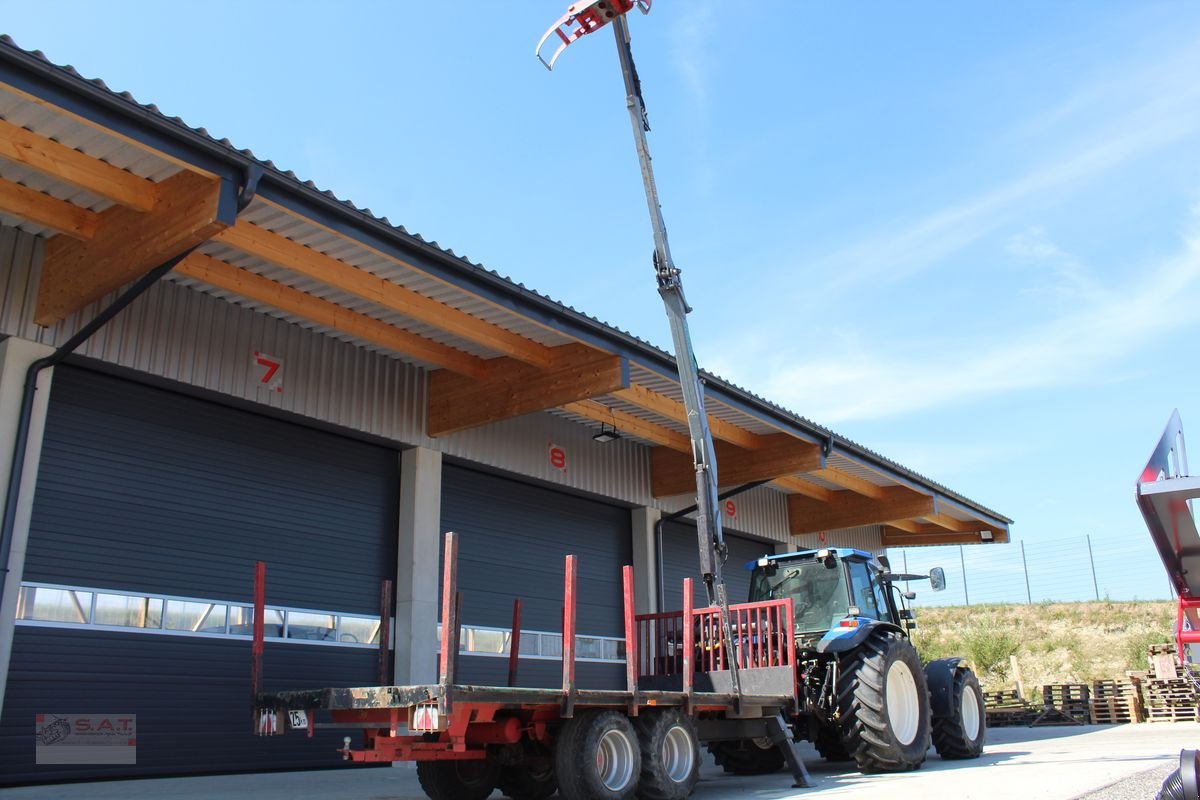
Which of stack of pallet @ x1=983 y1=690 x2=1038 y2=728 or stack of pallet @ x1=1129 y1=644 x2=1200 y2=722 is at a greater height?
stack of pallet @ x1=1129 y1=644 x2=1200 y2=722

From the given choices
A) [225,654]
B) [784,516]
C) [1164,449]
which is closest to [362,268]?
[225,654]

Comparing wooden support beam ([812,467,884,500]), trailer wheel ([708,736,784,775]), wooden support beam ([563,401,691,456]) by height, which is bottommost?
trailer wheel ([708,736,784,775])

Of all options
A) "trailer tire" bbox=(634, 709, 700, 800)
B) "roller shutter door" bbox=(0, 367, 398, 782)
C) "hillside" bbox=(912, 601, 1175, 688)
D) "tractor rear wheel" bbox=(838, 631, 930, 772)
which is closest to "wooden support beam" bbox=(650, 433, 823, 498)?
"tractor rear wheel" bbox=(838, 631, 930, 772)

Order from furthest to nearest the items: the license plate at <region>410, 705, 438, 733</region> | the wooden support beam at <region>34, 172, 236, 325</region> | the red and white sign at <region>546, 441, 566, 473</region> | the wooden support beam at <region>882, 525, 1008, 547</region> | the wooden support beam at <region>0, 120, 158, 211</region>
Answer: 1. the wooden support beam at <region>882, 525, 1008, 547</region>
2. the red and white sign at <region>546, 441, 566, 473</region>
3. the wooden support beam at <region>34, 172, 236, 325</region>
4. the wooden support beam at <region>0, 120, 158, 211</region>
5. the license plate at <region>410, 705, 438, 733</region>

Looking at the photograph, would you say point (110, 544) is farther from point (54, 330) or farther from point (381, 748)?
point (381, 748)

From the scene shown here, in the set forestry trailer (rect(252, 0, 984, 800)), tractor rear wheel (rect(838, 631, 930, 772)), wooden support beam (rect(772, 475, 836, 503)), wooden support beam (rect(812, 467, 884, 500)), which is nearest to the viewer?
forestry trailer (rect(252, 0, 984, 800))

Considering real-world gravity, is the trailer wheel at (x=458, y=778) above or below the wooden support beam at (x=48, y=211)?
below

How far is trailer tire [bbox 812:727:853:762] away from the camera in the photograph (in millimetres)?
11547

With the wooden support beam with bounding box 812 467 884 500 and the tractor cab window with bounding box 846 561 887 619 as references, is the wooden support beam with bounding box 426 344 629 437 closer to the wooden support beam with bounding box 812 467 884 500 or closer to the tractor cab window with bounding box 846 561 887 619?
the tractor cab window with bounding box 846 561 887 619

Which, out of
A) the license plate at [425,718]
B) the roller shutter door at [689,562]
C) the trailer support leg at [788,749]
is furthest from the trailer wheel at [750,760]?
the license plate at [425,718]

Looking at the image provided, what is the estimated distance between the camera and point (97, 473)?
1024cm

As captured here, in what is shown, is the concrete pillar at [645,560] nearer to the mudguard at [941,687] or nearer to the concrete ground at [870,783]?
the concrete ground at [870,783]

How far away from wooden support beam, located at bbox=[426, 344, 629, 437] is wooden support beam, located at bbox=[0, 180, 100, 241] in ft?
16.5

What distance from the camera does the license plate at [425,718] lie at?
663 centimetres
